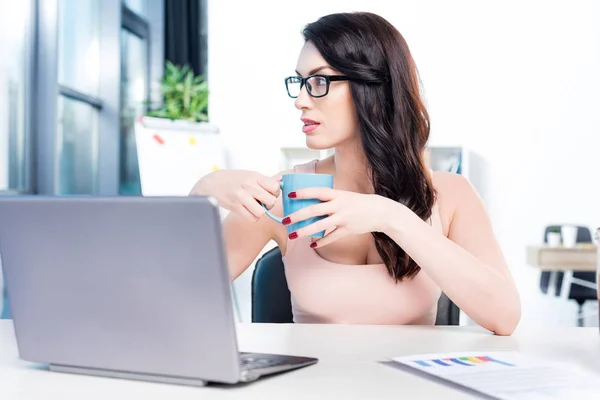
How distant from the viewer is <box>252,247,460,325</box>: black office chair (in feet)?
5.18

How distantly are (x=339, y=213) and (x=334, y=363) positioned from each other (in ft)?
0.85

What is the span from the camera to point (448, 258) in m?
1.29

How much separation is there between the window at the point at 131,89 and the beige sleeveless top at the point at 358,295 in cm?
417

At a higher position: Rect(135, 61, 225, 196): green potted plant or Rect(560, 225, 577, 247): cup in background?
Rect(135, 61, 225, 196): green potted plant

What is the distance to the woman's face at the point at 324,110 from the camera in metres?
1.51

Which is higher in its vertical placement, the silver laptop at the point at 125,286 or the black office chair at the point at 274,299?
the silver laptop at the point at 125,286

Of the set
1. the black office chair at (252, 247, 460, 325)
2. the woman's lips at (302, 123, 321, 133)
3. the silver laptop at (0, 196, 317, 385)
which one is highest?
the woman's lips at (302, 123, 321, 133)

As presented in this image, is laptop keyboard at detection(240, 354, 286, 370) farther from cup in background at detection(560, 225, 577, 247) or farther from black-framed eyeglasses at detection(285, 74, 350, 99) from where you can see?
cup in background at detection(560, 225, 577, 247)

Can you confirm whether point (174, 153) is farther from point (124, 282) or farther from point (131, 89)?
point (124, 282)

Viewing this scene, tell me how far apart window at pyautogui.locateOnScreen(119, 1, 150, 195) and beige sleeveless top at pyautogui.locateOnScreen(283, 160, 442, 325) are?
164 inches

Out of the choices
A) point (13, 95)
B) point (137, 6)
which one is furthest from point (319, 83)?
point (137, 6)

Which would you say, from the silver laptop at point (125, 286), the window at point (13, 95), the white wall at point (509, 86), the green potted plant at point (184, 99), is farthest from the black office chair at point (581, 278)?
the silver laptop at point (125, 286)

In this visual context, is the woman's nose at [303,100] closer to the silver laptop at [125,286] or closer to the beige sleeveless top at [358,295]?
the beige sleeveless top at [358,295]

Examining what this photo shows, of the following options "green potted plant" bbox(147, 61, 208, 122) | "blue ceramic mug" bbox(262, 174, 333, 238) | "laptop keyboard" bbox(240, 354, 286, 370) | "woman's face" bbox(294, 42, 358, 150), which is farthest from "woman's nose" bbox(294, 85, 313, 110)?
"green potted plant" bbox(147, 61, 208, 122)
